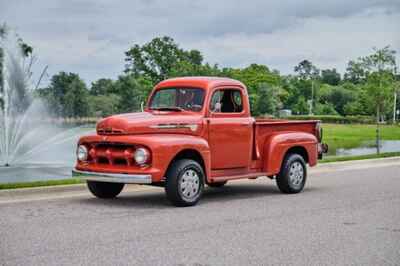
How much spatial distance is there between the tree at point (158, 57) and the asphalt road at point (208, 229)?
52784 mm

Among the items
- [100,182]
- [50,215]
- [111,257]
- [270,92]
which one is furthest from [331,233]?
[270,92]

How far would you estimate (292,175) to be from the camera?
13.1m

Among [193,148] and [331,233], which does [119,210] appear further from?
[331,233]

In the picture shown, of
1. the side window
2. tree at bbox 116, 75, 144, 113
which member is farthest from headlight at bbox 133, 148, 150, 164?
tree at bbox 116, 75, 144, 113

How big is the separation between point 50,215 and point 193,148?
2.48 meters

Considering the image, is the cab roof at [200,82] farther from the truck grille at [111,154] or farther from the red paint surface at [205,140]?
the truck grille at [111,154]

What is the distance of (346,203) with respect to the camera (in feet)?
38.3

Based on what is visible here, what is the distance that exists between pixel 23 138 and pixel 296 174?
61.8 ft

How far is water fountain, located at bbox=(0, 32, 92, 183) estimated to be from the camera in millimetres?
19359

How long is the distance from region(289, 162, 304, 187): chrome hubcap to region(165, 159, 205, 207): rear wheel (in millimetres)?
2531

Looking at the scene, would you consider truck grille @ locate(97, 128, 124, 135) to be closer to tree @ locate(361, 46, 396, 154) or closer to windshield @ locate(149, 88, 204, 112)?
windshield @ locate(149, 88, 204, 112)

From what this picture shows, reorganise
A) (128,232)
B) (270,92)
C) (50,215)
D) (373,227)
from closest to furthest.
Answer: (128,232) → (373,227) → (50,215) → (270,92)

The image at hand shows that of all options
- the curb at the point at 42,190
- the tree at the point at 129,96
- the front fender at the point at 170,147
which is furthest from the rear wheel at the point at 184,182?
the tree at the point at 129,96

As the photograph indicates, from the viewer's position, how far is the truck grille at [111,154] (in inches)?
423
